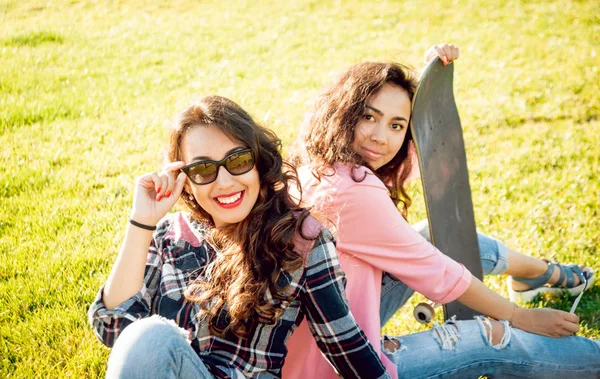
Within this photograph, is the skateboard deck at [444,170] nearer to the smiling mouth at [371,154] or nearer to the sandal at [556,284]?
the smiling mouth at [371,154]

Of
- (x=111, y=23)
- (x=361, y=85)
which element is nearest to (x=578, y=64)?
(x=361, y=85)

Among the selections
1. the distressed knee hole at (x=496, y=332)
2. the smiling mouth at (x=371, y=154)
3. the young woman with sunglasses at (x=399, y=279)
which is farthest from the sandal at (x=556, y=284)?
the smiling mouth at (x=371, y=154)

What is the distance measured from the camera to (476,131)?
18.4 feet

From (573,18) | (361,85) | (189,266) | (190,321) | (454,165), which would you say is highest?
(573,18)

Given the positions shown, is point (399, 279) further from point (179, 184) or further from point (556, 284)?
point (556, 284)

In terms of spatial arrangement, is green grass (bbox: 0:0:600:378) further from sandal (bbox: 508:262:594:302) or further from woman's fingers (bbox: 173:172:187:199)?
woman's fingers (bbox: 173:172:187:199)

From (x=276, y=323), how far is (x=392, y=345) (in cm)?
62

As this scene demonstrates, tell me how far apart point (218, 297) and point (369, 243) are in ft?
2.07

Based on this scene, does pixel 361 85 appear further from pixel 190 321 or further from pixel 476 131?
pixel 476 131

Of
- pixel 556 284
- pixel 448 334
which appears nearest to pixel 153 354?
pixel 448 334

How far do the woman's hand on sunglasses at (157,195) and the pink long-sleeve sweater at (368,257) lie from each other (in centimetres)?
55

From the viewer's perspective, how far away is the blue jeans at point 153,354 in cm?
176

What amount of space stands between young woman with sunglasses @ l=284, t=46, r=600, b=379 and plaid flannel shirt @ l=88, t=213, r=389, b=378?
0.21 metres

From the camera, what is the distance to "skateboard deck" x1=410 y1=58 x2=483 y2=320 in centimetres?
273
